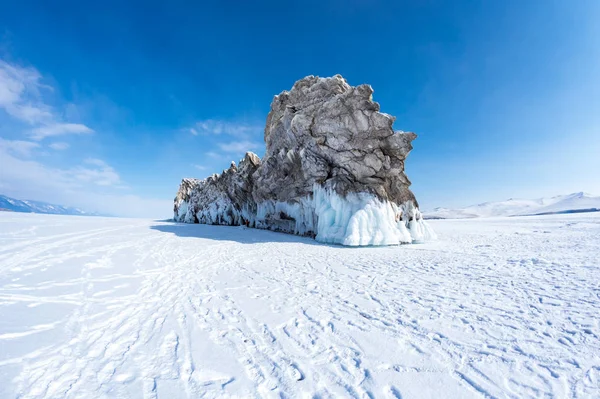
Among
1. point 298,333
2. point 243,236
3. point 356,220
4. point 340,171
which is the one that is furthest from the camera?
point 243,236

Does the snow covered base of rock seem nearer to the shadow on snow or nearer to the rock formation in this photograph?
the rock formation

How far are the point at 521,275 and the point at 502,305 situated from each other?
4.17 m

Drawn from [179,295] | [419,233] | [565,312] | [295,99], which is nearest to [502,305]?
[565,312]

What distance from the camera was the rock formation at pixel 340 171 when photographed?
2100 cm

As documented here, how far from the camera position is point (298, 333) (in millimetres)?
5230

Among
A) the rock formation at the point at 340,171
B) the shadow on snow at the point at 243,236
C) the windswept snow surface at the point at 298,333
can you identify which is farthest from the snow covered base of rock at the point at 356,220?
the windswept snow surface at the point at 298,333

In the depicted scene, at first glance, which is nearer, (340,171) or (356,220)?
(356,220)

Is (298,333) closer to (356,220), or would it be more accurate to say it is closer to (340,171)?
(356,220)

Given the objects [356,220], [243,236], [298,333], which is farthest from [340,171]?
[298,333]

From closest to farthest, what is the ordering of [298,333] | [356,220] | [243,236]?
[298,333]
[356,220]
[243,236]

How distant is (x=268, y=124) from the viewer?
39250 mm

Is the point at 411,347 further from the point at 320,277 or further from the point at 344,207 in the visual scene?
the point at 344,207

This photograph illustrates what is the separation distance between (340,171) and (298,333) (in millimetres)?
19836

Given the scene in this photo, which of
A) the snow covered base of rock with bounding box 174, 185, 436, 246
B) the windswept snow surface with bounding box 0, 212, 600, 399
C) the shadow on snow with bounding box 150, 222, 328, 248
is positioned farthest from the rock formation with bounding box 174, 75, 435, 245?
the windswept snow surface with bounding box 0, 212, 600, 399
